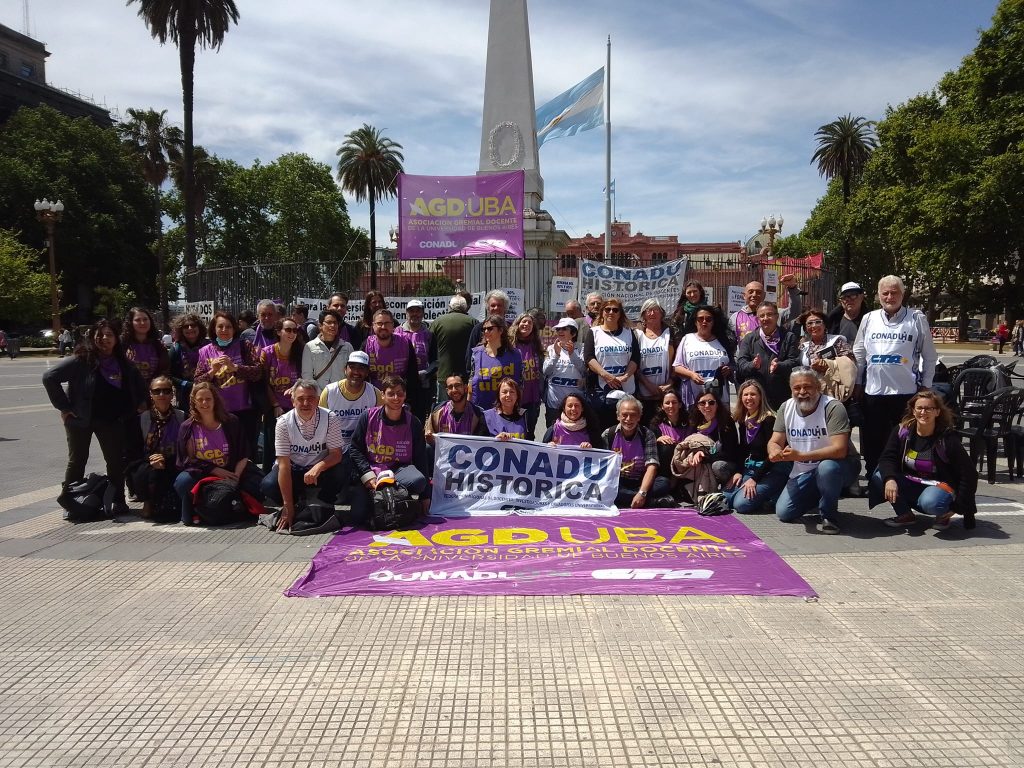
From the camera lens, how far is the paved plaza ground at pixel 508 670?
277cm

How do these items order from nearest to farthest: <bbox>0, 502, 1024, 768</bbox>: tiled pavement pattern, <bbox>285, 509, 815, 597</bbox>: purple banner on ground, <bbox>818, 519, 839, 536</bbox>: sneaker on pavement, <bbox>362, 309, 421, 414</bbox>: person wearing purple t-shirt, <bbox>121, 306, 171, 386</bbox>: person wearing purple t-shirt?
<bbox>0, 502, 1024, 768</bbox>: tiled pavement pattern
<bbox>285, 509, 815, 597</bbox>: purple banner on ground
<bbox>818, 519, 839, 536</bbox>: sneaker on pavement
<bbox>121, 306, 171, 386</bbox>: person wearing purple t-shirt
<bbox>362, 309, 421, 414</bbox>: person wearing purple t-shirt

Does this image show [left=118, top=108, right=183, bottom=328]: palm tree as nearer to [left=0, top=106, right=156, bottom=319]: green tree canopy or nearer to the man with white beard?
[left=0, top=106, right=156, bottom=319]: green tree canopy

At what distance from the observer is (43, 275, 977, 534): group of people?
225 inches

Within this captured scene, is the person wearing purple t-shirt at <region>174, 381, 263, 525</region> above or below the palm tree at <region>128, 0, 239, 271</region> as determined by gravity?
below

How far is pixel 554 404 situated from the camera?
700 cm

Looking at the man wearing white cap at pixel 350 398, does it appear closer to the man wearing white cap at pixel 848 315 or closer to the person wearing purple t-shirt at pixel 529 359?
the person wearing purple t-shirt at pixel 529 359

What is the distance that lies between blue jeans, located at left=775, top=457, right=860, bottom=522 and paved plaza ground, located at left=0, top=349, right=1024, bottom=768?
0.59m

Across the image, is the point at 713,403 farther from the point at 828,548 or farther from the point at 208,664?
the point at 208,664

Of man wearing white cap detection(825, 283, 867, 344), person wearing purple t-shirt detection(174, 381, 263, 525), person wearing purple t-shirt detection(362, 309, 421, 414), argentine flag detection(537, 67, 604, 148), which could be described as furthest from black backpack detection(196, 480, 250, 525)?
argentine flag detection(537, 67, 604, 148)

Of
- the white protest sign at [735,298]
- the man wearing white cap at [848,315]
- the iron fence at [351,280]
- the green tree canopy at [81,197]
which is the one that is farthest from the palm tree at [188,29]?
the green tree canopy at [81,197]

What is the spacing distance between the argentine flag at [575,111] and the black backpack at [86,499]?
A: 13678 millimetres

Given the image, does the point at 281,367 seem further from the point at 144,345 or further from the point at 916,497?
the point at 916,497

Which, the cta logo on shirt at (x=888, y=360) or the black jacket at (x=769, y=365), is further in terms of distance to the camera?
the black jacket at (x=769, y=365)

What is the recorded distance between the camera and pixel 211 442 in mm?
6004
